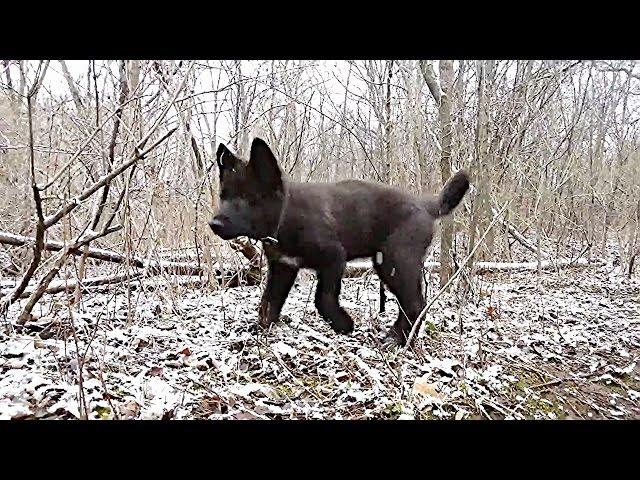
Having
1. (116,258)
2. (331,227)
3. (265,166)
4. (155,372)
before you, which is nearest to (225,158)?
(265,166)

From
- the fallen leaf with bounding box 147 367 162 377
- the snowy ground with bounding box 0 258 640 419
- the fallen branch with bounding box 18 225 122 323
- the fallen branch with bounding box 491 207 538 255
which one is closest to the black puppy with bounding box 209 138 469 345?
the snowy ground with bounding box 0 258 640 419

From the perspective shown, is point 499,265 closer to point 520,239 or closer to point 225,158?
point 520,239

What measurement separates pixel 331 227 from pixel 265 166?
53 centimetres

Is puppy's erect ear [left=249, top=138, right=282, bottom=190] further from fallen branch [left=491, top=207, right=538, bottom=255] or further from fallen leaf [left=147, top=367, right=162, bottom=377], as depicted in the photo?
fallen branch [left=491, top=207, right=538, bottom=255]

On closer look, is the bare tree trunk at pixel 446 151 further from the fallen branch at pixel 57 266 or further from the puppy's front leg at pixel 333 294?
the fallen branch at pixel 57 266

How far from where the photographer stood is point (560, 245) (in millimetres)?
6309

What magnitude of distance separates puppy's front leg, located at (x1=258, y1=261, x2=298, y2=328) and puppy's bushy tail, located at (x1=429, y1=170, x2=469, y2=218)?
0.94 meters

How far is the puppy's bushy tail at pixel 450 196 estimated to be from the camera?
312 cm

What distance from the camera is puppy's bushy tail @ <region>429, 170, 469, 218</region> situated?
3119 millimetres

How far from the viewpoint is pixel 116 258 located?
3.68m
